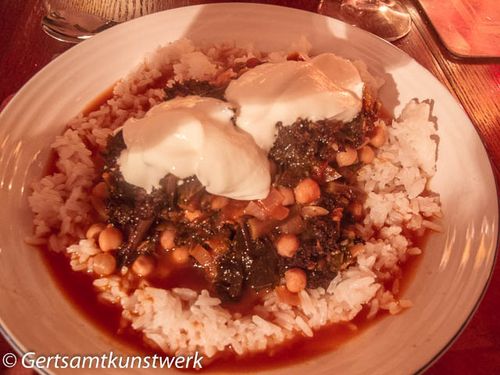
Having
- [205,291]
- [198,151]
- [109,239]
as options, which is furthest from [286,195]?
[109,239]

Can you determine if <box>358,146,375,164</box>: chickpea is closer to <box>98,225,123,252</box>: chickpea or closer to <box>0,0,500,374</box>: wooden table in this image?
<box>0,0,500,374</box>: wooden table

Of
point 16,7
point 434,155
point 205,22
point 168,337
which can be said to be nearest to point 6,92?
point 16,7

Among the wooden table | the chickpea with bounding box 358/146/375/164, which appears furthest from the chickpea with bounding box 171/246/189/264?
the wooden table

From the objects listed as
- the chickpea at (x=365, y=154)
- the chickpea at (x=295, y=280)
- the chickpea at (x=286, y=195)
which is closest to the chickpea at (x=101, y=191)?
the chickpea at (x=286, y=195)

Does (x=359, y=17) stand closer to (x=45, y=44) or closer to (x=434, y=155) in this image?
(x=434, y=155)

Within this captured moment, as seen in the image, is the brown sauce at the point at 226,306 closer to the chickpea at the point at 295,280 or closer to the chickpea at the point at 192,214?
the chickpea at the point at 295,280
